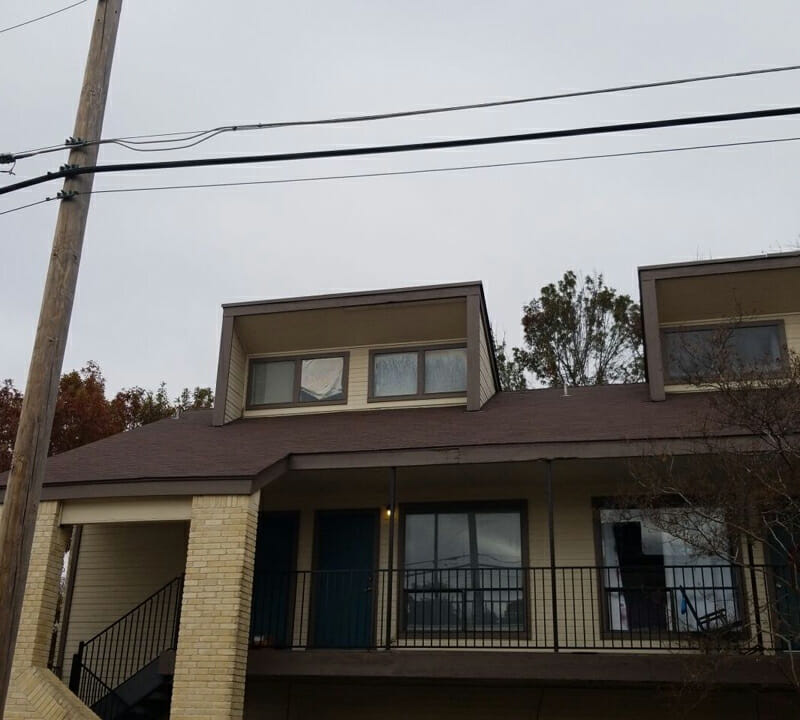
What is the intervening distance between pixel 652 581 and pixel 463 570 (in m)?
2.62

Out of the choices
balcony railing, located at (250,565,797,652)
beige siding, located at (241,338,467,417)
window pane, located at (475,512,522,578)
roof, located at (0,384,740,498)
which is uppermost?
beige siding, located at (241,338,467,417)

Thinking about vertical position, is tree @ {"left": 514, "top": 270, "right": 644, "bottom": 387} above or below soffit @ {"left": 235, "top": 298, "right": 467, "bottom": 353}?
above

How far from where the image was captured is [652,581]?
44.4ft

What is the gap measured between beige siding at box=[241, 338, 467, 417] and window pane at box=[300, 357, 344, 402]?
18 centimetres

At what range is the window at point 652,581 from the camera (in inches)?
507

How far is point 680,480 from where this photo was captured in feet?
35.3

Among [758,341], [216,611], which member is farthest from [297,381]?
[758,341]

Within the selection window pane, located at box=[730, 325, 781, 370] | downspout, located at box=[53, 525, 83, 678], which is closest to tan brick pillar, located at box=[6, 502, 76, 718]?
downspout, located at box=[53, 525, 83, 678]

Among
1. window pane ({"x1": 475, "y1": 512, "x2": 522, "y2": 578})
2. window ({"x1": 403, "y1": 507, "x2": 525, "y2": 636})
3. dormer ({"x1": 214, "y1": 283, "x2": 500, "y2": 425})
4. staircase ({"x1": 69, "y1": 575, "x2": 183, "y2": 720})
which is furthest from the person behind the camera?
dormer ({"x1": 214, "y1": 283, "x2": 500, "y2": 425})

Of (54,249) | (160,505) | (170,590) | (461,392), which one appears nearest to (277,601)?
(170,590)

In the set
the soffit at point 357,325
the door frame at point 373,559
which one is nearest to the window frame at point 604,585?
the door frame at point 373,559

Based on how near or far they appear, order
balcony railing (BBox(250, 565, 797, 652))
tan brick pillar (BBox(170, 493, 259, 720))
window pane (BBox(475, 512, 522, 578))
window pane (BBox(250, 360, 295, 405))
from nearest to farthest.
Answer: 1. tan brick pillar (BBox(170, 493, 259, 720))
2. balcony railing (BBox(250, 565, 797, 652))
3. window pane (BBox(475, 512, 522, 578))
4. window pane (BBox(250, 360, 295, 405))

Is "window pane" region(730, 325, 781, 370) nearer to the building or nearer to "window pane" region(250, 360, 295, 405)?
the building

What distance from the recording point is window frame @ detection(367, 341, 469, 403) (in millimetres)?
16375
